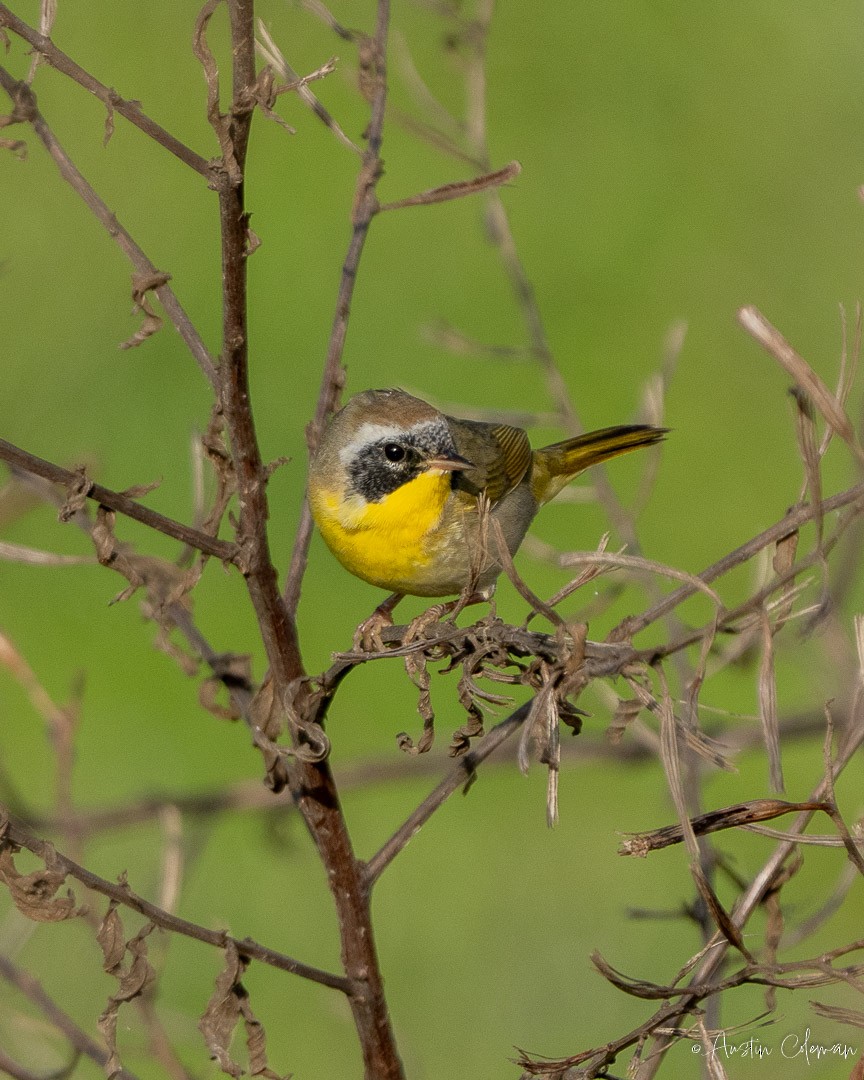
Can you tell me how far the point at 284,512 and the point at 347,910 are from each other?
414cm

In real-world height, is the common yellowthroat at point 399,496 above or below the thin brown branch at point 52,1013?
above

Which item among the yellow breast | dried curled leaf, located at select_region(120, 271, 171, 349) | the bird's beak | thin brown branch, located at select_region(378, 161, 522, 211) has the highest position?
the bird's beak

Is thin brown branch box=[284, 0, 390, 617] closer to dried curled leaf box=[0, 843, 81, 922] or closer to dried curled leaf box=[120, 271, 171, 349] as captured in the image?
dried curled leaf box=[120, 271, 171, 349]

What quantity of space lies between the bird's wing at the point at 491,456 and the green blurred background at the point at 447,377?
670 millimetres

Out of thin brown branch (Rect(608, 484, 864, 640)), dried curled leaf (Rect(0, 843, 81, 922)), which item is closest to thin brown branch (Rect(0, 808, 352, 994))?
dried curled leaf (Rect(0, 843, 81, 922))

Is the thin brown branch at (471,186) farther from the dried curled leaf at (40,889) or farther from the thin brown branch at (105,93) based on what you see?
the dried curled leaf at (40,889)

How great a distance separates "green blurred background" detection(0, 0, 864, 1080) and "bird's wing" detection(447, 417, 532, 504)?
2.20 feet

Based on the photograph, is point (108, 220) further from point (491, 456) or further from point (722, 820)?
point (491, 456)

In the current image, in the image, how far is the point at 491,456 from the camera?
3473 mm

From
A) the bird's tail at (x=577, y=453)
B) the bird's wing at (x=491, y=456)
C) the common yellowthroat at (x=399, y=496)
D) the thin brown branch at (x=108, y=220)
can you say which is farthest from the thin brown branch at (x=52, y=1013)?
the bird's tail at (x=577, y=453)

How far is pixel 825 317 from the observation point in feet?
22.1

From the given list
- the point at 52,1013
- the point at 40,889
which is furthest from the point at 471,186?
the point at 52,1013

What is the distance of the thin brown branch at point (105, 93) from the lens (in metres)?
1.41

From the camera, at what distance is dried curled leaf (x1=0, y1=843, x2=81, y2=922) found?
1.36 metres
